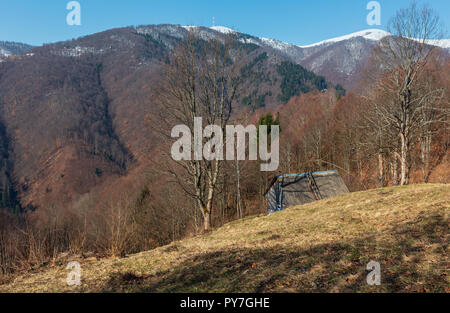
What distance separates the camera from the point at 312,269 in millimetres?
5008

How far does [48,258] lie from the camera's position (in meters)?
8.76

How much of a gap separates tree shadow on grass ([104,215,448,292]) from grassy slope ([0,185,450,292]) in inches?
0.6

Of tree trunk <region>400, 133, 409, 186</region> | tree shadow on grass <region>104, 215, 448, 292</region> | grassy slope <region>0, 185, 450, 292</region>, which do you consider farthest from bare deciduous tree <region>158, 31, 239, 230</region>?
tree trunk <region>400, 133, 409, 186</region>

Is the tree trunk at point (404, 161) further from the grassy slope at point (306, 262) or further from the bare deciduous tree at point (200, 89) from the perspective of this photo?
the bare deciduous tree at point (200, 89)

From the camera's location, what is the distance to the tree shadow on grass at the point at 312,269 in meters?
4.21

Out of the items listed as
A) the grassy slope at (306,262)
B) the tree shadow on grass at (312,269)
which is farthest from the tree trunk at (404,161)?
the tree shadow on grass at (312,269)

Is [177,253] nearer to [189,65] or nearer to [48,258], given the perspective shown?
[48,258]

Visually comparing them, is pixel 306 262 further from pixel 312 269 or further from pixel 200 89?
pixel 200 89

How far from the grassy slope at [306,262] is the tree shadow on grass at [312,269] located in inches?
0.6

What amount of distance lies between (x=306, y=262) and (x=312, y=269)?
46 centimetres

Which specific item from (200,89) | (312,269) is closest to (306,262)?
(312,269)

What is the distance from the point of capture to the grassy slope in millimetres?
4406
